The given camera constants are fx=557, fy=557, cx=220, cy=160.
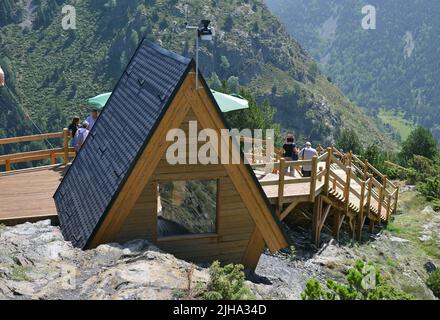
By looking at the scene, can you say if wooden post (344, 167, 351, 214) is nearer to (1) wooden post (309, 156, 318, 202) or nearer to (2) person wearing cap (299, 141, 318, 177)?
(2) person wearing cap (299, 141, 318, 177)

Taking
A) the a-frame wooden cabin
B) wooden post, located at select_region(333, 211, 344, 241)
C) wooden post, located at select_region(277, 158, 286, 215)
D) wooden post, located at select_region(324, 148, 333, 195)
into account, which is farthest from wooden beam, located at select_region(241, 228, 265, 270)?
wooden post, located at select_region(333, 211, 344, 241)

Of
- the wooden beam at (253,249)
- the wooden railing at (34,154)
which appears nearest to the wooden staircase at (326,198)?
the wooden beam at (253,249)

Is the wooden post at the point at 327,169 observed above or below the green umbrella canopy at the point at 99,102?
below

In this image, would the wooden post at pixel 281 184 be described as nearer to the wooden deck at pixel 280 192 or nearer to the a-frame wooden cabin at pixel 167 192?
the wooden deck at pixel 280 192

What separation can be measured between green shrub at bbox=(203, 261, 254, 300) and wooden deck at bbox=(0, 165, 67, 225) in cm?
511

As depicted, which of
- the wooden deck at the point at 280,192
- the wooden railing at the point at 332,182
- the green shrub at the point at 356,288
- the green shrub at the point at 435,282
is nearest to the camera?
the green shrub at the point at 356,288

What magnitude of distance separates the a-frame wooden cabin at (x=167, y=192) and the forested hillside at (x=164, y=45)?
10323 centimetres

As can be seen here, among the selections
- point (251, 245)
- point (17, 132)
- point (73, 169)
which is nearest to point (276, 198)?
point (251, 245)

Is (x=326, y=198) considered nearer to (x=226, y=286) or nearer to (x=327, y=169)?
(x=327, y=169)

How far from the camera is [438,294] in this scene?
15336 mm

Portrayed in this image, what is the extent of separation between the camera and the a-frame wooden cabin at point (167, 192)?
8.83 m

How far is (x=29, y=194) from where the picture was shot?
12758 mm

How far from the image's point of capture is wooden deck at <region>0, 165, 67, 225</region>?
11078 mm
